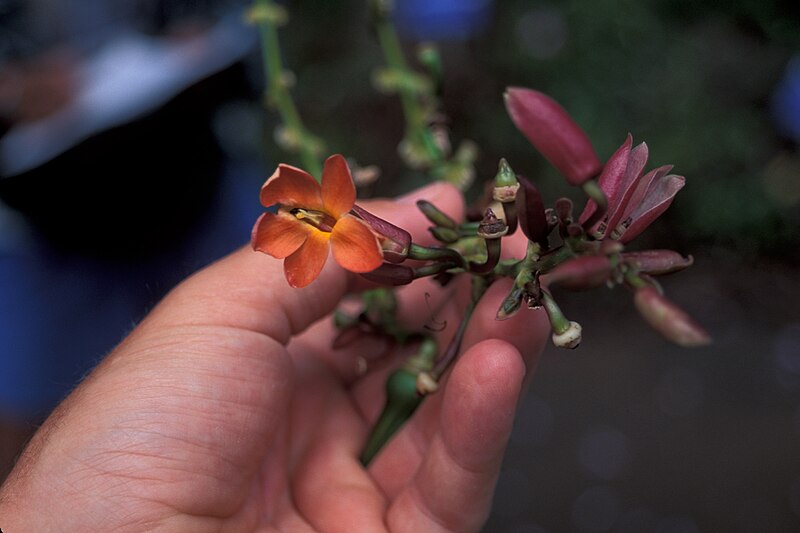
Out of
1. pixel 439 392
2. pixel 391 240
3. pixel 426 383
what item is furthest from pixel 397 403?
pixel 391 240

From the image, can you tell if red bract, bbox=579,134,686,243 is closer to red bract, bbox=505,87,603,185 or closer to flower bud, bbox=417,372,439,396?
red bract, bbox=505,87,603,185

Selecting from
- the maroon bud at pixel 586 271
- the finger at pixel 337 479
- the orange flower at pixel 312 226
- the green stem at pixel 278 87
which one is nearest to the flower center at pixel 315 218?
the orange flower at pixel 312 226

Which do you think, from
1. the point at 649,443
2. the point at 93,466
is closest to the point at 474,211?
the point at 93,466

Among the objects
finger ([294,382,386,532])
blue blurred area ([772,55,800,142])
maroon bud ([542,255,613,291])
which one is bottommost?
blue blurred area ([772,55,800,142])

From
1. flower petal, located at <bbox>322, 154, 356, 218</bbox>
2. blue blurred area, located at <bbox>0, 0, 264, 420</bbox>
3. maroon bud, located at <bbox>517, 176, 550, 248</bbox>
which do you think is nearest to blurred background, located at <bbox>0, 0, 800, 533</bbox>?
blue blurred area, located at <bbox>0, 0, 264, 420</bbox>

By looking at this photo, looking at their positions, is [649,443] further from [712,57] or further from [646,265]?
[646,265]
